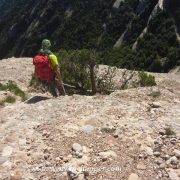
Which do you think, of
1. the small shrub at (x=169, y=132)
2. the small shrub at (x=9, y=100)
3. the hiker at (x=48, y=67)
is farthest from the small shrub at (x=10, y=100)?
the small shrub at (x=169, y=132)

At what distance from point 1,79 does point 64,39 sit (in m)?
131

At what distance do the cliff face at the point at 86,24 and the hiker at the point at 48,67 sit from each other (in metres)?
104

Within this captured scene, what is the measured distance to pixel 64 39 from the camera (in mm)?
158250

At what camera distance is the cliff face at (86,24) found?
133000 millimetres

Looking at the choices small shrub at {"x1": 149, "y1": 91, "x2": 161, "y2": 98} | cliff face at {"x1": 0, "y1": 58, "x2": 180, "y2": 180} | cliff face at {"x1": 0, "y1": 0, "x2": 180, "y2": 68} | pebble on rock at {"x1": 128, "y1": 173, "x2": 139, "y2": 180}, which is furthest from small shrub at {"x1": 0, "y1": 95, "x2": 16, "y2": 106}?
cliff face at {"x1": 0, "y1": 0, "x2": 180, "y2": 68}

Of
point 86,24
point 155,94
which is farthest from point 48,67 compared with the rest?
point 86,24

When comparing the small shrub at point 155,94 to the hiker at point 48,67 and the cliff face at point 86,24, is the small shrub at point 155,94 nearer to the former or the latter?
the hiker at point 48,67

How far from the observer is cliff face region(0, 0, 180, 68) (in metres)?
133

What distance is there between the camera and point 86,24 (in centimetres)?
Result: 15512

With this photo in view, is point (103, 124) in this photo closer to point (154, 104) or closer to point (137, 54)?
point (154, 104)

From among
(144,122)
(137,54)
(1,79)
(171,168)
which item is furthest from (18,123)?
(137,54)

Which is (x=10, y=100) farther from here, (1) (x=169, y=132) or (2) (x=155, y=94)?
(1) (x=169, y=132)

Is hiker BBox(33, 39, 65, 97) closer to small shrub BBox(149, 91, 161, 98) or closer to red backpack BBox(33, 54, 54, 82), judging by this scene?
red backpack BBox(33, 54, 54, 82)

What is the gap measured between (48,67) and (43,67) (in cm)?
18
